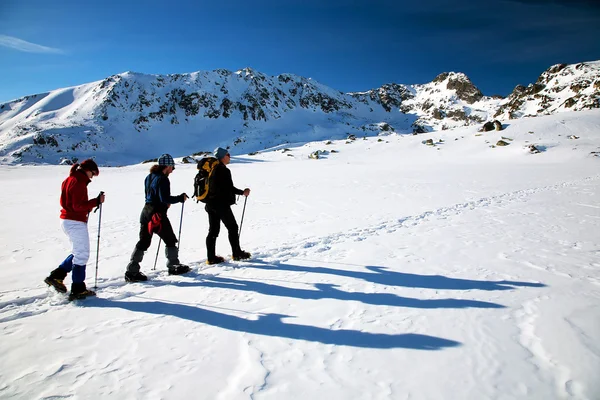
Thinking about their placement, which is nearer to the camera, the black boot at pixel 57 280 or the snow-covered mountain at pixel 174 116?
the black boot at pixel 57 280

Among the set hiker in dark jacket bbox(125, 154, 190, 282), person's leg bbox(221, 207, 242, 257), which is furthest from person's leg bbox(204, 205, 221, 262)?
hiker in dark jacket bbox(125, 154, 190, 282)

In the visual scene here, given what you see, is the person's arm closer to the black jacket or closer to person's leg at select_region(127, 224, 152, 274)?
person's leg at select_region(127, 224, 152, 274)

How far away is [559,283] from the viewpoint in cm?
523

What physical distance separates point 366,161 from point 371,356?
39981mm

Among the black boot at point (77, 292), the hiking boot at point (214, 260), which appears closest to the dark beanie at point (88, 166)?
the black boot at point (77, 292)

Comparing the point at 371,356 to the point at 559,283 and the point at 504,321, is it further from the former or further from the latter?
the point at 559,283

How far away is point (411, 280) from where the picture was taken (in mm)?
5547

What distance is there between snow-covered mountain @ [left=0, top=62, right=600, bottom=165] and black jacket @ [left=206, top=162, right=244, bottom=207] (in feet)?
389

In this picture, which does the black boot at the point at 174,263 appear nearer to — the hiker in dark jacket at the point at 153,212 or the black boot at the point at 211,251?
the hiker in dark jacket at the point at 153,212

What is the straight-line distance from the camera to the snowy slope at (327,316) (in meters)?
3.05

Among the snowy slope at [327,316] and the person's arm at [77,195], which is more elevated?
the person's arm at [77,195]

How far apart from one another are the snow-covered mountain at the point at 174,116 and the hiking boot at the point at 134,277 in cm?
11860

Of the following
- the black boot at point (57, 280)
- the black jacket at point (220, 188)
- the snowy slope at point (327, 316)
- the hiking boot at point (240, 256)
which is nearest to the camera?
the snowy slope at point (327, 316)

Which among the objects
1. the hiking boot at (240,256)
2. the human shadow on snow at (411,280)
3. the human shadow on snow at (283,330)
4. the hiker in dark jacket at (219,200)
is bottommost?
the human shadow on snow at (283,330)
